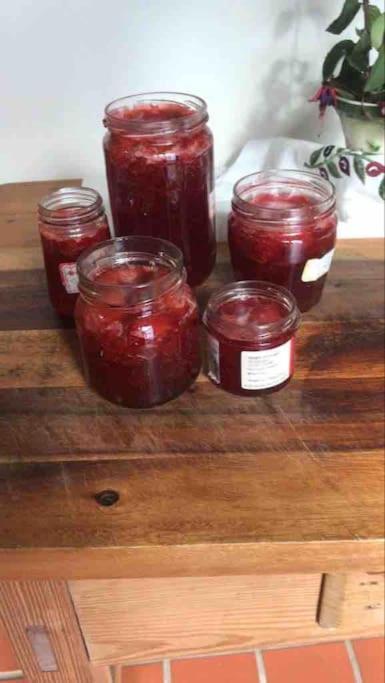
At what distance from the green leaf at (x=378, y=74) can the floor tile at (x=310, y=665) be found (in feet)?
2.86

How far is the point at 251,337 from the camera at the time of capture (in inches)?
24.2

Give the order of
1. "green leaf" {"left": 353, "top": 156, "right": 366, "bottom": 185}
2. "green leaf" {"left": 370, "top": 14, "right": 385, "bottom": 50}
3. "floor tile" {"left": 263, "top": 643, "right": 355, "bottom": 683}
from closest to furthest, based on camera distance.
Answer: "green leaf" {"left": 370, "top": 14, "right": 385, "bottom": 50}
"green leaf" {"left": 353, "top": 156, "right": 366, "bottom": 185}
"floor tile" {"left": 263, "top": 643, "right": 355, "bottom": 683}

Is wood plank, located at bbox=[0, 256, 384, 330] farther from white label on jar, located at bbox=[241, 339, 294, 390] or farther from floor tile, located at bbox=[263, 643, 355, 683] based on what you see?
floor tile, located at bbox=[263, 643, 355, 683]

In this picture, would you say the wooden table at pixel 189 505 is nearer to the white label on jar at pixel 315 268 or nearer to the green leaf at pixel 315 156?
the white label on jar at pixel 315 268

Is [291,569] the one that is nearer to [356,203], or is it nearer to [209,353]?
[209,353]

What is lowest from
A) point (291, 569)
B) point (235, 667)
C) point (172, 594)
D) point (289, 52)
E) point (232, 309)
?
point (235, 667)

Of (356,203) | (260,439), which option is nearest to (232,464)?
(260,439)

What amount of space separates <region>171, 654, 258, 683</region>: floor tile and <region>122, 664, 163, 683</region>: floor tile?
0.02 metres

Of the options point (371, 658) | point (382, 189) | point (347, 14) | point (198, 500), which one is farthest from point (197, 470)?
point (371, 658)

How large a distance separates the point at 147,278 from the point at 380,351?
0.87 ft

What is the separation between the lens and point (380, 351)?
71 centimetres

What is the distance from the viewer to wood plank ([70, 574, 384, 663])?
669 millimetres

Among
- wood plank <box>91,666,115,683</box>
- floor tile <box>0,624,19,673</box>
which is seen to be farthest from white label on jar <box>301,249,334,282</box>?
floor tile <box>0,624,19,673</box>

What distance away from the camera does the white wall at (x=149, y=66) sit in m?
0.96
